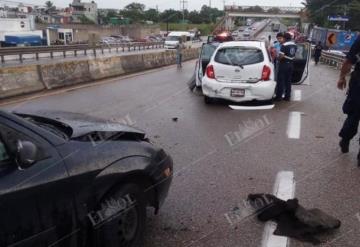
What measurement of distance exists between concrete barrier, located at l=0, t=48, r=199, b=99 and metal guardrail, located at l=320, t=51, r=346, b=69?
1137 centimetres

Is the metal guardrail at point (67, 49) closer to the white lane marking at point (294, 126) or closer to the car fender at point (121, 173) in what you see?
the white lane marking at point (294, 126)

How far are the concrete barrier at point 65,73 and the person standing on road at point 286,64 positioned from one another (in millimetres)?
7450

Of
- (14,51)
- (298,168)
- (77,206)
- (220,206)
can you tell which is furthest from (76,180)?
(14,51)

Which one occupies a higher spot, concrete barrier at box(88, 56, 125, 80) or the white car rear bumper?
the white car rear bumper

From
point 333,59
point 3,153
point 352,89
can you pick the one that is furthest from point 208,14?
point 3,153

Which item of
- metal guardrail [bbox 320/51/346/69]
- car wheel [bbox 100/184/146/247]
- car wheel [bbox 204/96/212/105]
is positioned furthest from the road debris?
metal guardrail [bbox 320/51/346/69]

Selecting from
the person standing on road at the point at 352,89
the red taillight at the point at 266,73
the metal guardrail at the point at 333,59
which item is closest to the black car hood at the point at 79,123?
the person standing on road at the point at 352,89

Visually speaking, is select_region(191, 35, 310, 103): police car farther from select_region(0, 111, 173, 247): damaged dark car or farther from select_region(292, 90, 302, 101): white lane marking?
select_region(0, 111, 173, 247): damaged dark car

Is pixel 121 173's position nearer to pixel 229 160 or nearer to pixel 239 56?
pixel 229 160

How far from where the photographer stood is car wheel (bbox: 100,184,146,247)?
10.6 ft

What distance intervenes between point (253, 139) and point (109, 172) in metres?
4.49

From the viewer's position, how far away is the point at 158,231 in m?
3.93

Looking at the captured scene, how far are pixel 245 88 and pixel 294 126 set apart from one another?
2027 millimetres

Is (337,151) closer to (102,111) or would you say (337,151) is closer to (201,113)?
(201,113)
